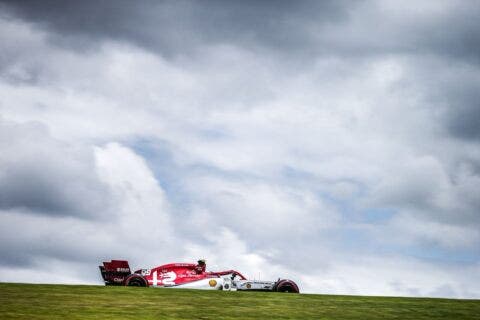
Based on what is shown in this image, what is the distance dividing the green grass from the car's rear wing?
4.94 meters

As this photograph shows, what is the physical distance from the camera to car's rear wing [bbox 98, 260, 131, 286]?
33594mm

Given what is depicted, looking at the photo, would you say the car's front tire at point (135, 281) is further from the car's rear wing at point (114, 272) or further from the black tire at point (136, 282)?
the car's rear wing at point (114, 272)

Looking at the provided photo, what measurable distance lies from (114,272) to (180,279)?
3683 millimetres

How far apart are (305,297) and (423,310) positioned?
18.1 feet

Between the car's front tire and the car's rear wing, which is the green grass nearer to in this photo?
the car's front tire

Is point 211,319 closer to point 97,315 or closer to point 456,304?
point 97,315

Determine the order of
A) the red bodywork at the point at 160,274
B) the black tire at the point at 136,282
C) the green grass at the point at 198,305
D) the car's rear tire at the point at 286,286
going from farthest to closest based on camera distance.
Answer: the red bodywork at the point at 160,274
the car's rear tire at the point at 286,286
the black tire at the point at 136,282
the green grass at the point at 198,305

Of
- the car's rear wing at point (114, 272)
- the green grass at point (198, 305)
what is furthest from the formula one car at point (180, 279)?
the green grass at point (198, 305)

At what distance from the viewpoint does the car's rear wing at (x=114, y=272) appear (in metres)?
33.6

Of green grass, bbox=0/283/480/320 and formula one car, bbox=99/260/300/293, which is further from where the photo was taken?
formula one car, bbox=99/260/300/293

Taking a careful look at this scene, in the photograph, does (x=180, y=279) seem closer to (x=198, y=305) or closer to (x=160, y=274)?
(x=160, y=274)

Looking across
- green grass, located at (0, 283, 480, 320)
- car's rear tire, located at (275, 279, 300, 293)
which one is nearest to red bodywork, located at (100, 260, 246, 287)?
car's rear tire, located at (275, 279, 300, 293)

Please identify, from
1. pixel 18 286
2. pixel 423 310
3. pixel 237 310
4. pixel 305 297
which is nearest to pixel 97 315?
pixel 237 310

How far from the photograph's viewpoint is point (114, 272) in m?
33.7
